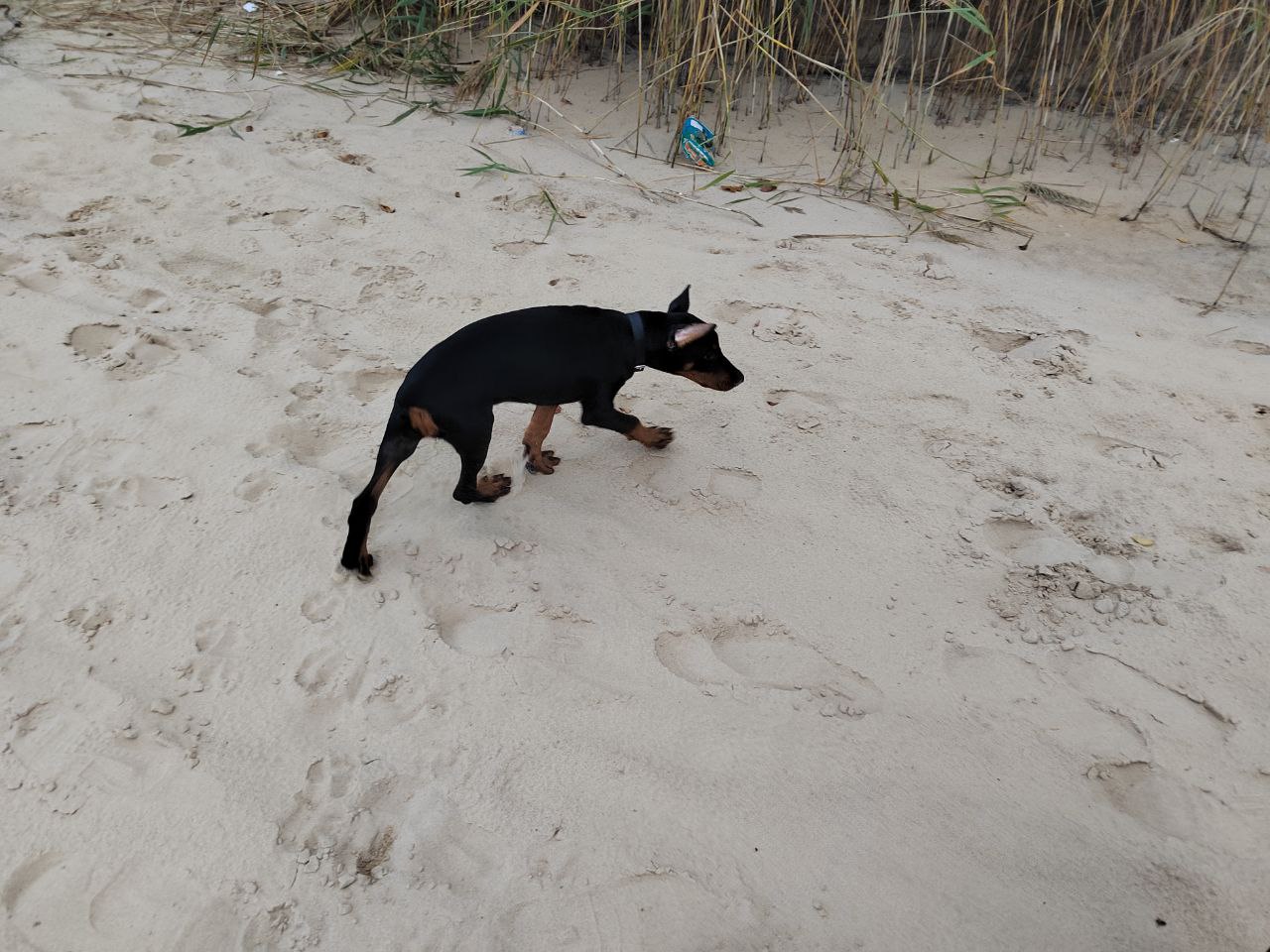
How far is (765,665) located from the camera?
7.44 feet

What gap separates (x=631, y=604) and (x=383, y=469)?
2.58 feet

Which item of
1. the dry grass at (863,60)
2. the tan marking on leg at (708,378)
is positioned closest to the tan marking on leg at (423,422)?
the tan marking on leg at (708,378)

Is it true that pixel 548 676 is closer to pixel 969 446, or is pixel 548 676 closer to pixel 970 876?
pixel 970 876

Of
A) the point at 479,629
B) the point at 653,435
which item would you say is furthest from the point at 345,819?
the point at 653,435

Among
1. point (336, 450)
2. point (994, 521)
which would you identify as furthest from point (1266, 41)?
point (336, 450)

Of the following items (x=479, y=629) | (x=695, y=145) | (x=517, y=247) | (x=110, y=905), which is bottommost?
(x=110, y=905)

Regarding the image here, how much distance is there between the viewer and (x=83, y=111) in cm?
457

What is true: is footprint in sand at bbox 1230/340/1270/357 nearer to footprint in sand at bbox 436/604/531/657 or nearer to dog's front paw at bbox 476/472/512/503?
dog's front paw at bbox 476/472/512/503

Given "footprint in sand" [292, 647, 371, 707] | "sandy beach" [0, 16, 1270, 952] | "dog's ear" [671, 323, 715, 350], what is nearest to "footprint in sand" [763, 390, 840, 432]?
"sandy beach" [0, 16, 1270, 952]

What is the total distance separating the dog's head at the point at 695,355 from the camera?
2.67m

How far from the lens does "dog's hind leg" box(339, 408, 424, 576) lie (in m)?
2.37

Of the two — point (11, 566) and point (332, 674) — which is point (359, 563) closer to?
point (332, 674)

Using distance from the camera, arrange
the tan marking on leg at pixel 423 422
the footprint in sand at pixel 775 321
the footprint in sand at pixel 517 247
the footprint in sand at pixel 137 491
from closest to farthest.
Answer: the tan marking on leg at pixel 423 422, the footprint in sand at pixel 137 491, the footprint in sand at pixel 775 321, the footprint in sand at pixel 517 247

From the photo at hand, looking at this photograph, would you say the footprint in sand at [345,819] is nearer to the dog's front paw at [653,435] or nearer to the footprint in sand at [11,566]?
the footprint in sand at [11,566]
